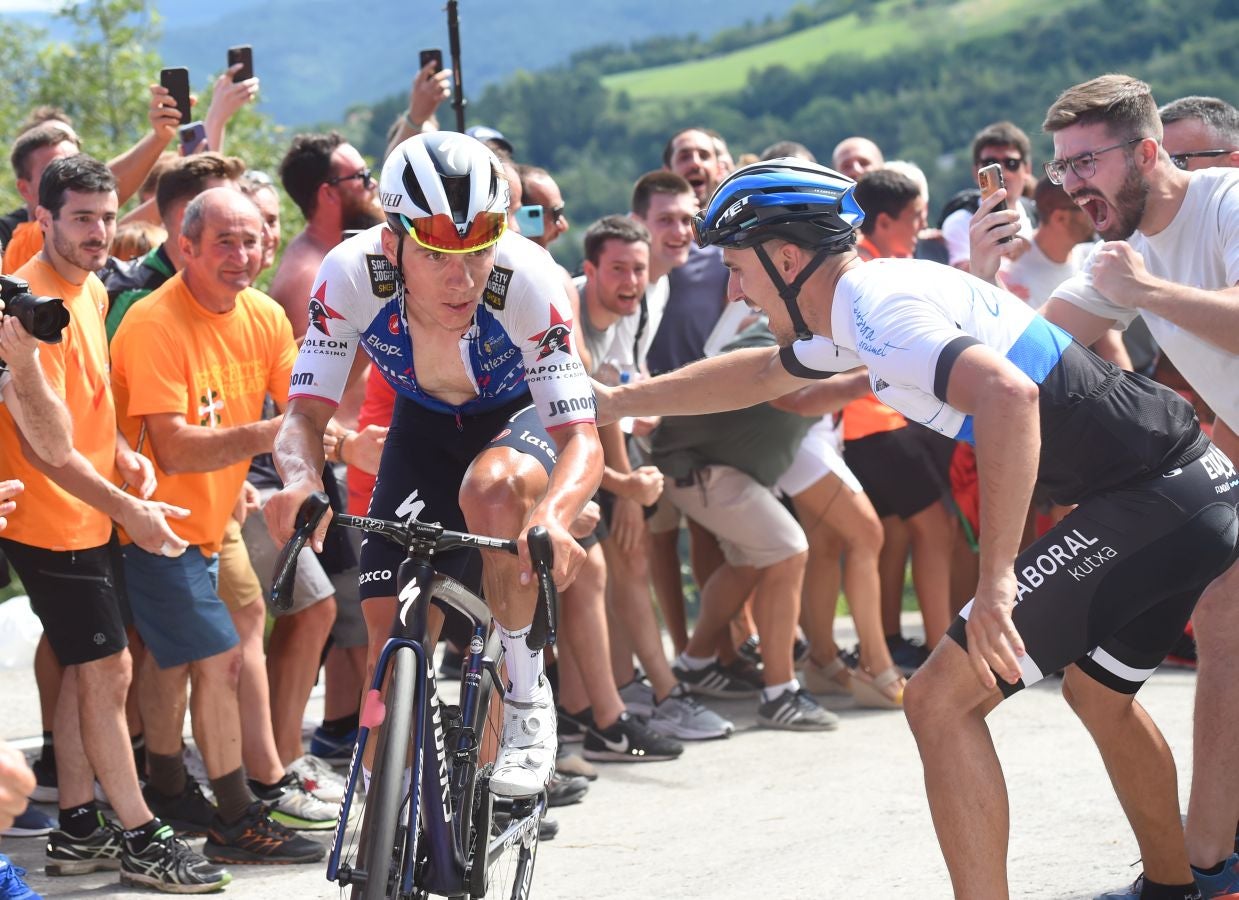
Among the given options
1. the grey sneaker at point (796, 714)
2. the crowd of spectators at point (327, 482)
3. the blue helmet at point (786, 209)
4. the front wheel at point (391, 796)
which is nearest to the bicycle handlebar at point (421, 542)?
the front wheel at point (391, 796)

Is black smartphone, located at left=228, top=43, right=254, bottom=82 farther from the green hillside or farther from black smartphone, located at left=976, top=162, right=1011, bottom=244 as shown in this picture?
the green hillside

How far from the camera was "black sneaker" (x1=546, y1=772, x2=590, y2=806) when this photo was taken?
657 centimetres

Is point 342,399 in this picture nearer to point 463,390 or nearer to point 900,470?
point 463,390

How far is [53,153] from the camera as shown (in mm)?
6988

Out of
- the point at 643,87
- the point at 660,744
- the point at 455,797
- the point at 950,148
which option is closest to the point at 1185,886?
the point at 455,797

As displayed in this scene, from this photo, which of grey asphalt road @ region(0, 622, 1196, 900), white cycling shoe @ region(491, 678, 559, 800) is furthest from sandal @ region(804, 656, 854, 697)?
white cycling shoe @ region(491, 678, 559, 800)

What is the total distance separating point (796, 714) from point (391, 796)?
4337 mm

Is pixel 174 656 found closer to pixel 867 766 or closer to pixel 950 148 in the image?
pixel 867 766

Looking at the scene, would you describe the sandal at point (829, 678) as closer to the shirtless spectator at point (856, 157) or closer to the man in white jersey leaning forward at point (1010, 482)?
the shirtless spectator at point (856, 157)

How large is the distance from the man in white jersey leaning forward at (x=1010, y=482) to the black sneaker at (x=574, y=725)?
3.16 m

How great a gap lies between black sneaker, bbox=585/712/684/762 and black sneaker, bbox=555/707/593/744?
0.32ft

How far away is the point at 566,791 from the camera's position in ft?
21.6

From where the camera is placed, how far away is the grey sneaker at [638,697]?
25.9 ft

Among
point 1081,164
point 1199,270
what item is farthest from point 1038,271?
point 1081,164
